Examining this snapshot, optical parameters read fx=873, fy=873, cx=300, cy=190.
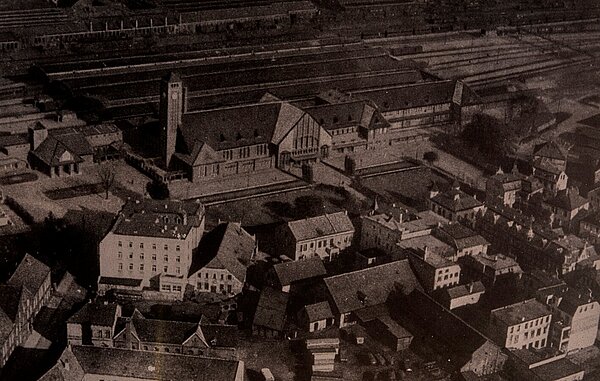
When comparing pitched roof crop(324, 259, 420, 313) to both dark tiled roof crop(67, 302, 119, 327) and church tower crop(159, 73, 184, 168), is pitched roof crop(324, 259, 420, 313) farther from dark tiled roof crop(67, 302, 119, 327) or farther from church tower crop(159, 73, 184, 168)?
church tower crop(159, 73, 184, 168)

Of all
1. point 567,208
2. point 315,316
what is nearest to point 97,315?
point 315,316

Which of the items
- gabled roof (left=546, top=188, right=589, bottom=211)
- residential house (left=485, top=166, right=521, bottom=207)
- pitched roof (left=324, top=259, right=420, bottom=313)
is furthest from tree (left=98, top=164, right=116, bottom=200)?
gabled roof (left=546, top=188, right=589, bottom=211)

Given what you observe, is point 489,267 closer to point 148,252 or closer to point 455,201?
point 455,201

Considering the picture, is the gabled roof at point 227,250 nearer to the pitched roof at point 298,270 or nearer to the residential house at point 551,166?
the pitched roof at point 298,270

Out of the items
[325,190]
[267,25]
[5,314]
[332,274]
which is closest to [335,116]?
[325,190]

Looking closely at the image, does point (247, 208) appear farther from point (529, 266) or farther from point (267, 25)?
point (267, 25)
